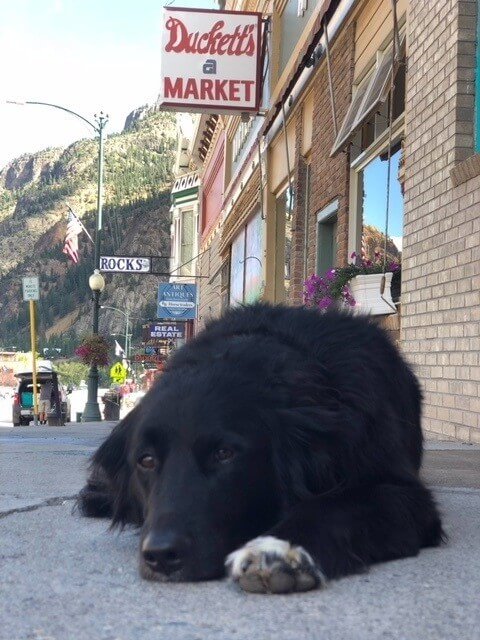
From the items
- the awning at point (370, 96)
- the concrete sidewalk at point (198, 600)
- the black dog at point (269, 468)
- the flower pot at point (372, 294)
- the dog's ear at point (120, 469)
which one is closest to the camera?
→ the concrete sidewalk at point (198, 600)

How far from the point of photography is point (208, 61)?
1576 cm

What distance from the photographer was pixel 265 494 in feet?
8.82

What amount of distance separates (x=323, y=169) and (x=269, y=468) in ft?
34.8

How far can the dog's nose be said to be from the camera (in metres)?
2.38

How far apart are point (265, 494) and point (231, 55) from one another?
46.5 ft

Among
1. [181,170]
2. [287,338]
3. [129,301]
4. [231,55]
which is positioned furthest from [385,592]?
[129,301]

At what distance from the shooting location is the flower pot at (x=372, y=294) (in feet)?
31.7

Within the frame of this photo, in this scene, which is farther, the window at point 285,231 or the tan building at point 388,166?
the window at point 285,231

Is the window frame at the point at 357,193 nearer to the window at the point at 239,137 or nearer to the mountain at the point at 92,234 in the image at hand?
the window at the point at 239,137

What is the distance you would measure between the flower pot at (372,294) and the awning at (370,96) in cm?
154

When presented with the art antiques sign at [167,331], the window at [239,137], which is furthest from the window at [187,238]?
the window at [239,137]

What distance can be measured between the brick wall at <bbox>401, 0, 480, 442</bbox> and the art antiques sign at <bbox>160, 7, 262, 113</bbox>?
709 centimetres

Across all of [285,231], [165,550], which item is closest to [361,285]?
[285,231]

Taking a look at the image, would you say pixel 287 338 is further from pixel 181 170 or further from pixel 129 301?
pixel 129 301
